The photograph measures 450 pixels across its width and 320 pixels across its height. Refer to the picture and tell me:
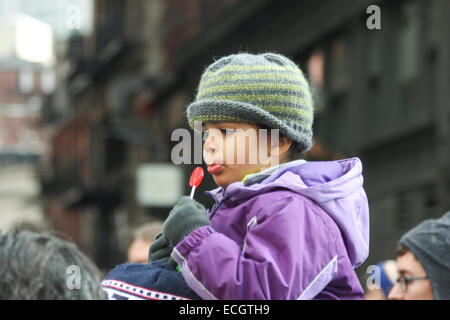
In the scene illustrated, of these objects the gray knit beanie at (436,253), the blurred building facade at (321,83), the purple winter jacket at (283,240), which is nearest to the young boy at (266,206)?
Answer: the purple winter jacket at (283,240)

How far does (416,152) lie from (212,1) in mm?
8633

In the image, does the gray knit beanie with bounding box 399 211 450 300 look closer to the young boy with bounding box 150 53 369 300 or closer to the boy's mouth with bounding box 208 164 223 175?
the young boy with bounding box 150 53 369 300

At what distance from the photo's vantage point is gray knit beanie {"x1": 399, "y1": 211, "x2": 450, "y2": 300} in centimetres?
377

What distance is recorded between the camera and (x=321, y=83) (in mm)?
13383

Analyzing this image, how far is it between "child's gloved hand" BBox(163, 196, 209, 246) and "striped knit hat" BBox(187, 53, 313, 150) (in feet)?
0.89

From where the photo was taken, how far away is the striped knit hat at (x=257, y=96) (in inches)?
104

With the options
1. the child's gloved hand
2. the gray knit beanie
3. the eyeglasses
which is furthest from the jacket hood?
the eyeglasses

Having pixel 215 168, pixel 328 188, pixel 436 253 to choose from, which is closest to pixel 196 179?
pixel 215 168

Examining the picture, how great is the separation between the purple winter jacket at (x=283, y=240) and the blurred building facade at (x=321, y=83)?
0.84m

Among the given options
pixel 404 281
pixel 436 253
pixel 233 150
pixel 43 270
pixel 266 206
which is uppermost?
pixel 233 150

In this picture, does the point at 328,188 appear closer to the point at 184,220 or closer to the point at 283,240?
the point at 283,240

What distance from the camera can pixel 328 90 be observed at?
13.2 metres

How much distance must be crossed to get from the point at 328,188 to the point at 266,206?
7.0 inches
